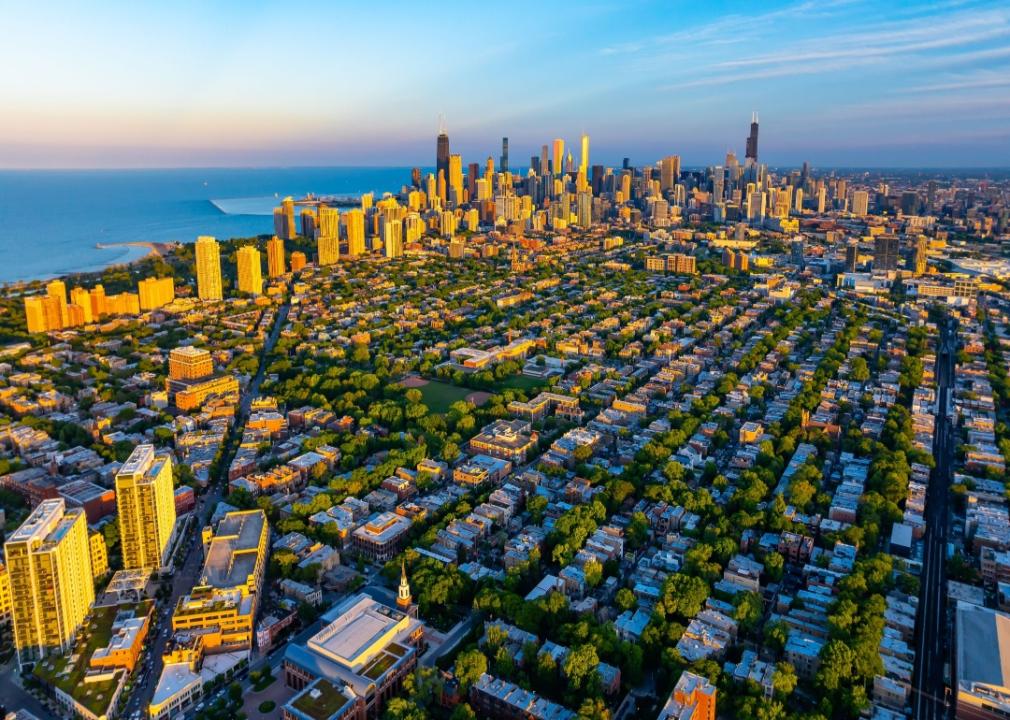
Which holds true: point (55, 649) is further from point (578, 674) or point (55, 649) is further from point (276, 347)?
point (276, 347)

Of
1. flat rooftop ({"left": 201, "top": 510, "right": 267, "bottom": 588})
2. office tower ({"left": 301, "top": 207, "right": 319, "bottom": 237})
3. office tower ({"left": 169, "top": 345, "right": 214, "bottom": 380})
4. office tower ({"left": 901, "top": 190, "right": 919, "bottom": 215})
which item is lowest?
flat rooftop ({"left": 201, "top": 510, "right": 267, "bottom": 588})

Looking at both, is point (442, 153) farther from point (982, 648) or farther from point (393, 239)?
point (982, 648)

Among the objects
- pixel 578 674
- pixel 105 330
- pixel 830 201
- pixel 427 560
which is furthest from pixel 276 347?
pixel 830 201

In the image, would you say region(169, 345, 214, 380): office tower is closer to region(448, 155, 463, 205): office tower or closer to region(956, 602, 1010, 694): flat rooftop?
region(956, 602, 1010, 694): flat rooftop

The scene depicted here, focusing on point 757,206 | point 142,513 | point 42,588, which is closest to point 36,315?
point 142,513

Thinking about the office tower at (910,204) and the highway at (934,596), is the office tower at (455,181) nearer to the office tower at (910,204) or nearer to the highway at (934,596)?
the office tower at (910,204)

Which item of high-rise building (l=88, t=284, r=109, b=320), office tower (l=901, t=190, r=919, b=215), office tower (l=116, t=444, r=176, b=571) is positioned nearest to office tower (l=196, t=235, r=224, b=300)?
high-rise building (l=88, t=284, r=109, b=320)
